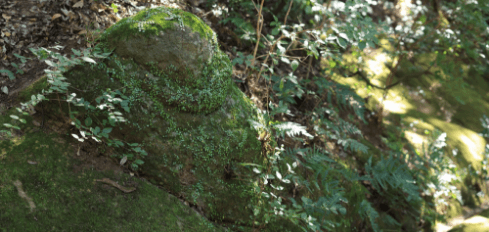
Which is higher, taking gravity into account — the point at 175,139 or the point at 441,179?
the point at 175,139

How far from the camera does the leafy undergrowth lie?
5.87 feet

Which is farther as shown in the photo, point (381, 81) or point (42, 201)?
point (381, 81)

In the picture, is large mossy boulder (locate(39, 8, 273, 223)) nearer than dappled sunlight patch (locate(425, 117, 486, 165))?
Yes

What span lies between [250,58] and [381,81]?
15.4 ft

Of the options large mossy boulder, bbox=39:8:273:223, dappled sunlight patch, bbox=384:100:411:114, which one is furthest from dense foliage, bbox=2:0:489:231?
dappled sunlight patch, bbox=384:100:411:114

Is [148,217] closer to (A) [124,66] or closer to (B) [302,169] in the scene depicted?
(A) [124,66]

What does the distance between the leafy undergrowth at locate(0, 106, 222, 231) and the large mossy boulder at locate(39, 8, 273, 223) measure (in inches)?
9.5

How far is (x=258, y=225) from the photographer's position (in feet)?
9.17

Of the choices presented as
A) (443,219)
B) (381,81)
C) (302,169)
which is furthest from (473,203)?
(302,169)

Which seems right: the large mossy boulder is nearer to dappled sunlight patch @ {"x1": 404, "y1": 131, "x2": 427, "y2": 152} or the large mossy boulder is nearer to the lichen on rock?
the lichen on rock

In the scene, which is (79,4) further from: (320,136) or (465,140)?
(465,140)

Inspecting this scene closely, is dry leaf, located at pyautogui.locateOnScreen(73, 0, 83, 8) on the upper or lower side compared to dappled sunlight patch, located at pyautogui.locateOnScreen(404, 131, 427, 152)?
upper

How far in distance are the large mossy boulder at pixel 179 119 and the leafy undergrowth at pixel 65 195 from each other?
0.79 feet

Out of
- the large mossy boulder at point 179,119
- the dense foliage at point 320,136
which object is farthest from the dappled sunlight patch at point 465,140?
the large mossy boulder at point 179,119
